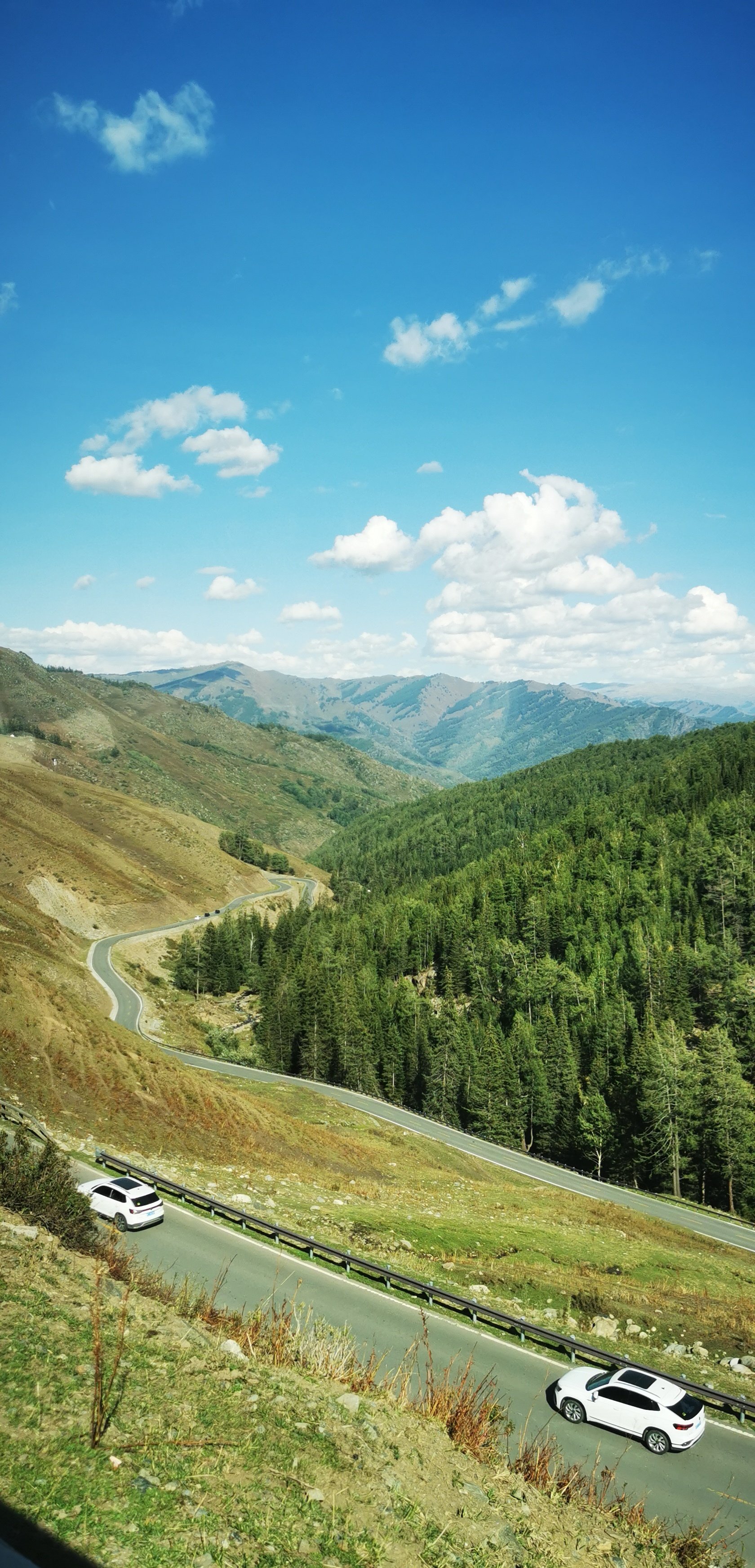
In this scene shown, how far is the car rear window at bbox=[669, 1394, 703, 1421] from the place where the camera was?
1667cm

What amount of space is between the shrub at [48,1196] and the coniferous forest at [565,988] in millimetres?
63075

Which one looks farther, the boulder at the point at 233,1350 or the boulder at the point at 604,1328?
the boulder at the point at 604,1328

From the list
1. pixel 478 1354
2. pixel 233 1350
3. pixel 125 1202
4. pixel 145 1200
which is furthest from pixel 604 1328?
pixel 233 1350

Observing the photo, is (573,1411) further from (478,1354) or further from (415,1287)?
(415,1287)

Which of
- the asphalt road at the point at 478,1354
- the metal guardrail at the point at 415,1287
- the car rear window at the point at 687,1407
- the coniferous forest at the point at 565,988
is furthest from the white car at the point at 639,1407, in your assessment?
the coniferous forest at the point at 565,988

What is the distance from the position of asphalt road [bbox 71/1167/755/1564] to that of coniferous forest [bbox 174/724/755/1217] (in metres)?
53.7

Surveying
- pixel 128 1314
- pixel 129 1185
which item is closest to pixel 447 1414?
pixel 128 1314

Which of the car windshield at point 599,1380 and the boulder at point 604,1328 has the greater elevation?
the car windshield at point 599,1380

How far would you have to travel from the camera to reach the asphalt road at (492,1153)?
2259 inches

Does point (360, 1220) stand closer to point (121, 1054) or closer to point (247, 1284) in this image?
point (247, 1284)

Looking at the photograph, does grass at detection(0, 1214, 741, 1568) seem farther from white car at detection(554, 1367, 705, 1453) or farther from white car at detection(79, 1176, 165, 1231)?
white car at detection(79, 1176, 165, 1231)

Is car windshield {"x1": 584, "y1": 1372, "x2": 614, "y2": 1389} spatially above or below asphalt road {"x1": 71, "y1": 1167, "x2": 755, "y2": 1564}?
above

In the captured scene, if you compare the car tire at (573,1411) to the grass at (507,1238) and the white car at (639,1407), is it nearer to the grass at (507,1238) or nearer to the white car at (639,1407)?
the white car at (639,1407)

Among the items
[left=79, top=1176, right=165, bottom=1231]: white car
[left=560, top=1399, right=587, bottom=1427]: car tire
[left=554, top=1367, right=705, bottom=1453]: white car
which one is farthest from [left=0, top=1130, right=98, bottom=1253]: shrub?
[left=554, top=1367, right=705, bottom=1453]: white car
